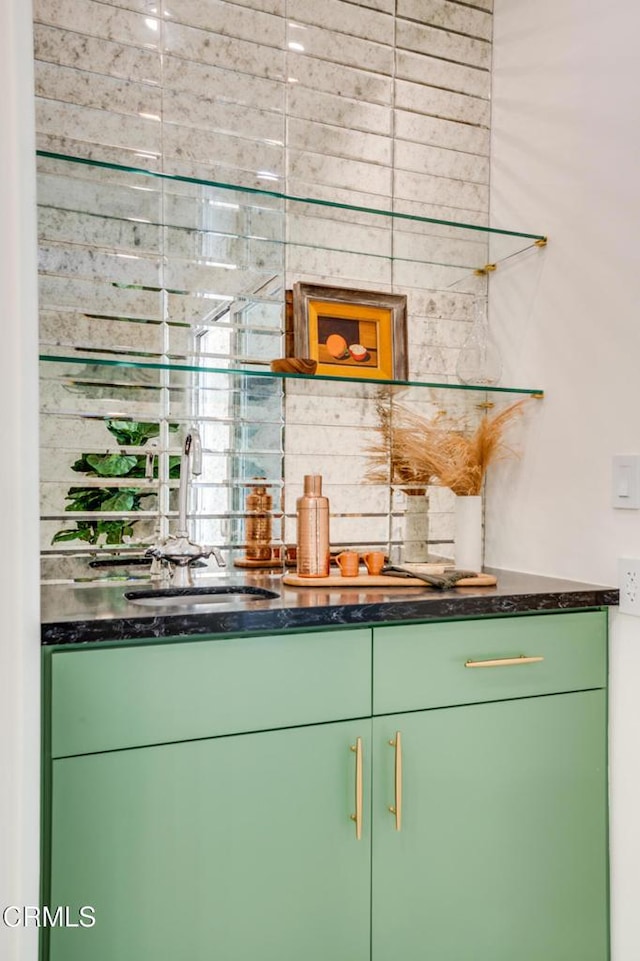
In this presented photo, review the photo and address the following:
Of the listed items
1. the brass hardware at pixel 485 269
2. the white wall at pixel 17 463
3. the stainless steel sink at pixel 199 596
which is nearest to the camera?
the white wall at pixel 17 463

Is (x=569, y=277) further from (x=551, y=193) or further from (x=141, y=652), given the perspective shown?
(x=141, y=652)

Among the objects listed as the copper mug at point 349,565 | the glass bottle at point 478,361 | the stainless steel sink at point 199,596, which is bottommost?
the stainless steel sink at point 199,596

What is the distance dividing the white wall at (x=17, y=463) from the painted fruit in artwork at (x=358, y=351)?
1092mm

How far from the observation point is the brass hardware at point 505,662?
1510 millimetres

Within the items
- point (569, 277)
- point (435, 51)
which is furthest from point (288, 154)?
point (569, 277)

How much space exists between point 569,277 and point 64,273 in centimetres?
128

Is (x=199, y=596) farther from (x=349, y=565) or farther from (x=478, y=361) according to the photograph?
(x=478, y=361)

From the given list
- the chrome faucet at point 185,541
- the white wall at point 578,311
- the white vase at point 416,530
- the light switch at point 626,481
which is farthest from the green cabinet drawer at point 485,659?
the chrome faucet at point 185,541

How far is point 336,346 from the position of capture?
6.42ft

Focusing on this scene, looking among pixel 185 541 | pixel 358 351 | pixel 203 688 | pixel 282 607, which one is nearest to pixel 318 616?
pixel 282 607

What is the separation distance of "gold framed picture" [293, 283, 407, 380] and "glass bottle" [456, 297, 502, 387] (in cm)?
17

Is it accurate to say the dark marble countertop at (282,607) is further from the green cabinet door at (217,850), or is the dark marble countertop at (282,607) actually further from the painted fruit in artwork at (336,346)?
the painted fruit in artwork at (336,346)

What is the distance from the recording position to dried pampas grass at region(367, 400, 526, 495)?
191cm

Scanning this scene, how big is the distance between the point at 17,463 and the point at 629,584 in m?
1.34
